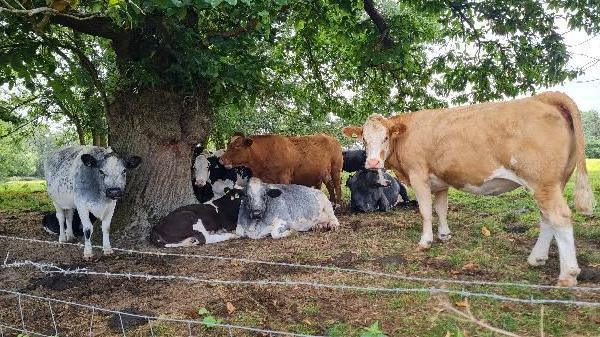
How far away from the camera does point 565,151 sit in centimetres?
576

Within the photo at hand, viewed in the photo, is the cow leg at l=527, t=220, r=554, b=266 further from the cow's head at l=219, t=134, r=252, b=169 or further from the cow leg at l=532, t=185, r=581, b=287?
the cow's head at l=219, t=134, r=252, b=169

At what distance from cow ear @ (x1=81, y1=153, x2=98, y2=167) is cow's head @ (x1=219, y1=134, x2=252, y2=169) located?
11.7 feet

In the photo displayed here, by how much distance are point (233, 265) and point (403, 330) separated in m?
2.96

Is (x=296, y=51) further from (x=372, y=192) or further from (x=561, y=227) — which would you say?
(x=561, y=227)

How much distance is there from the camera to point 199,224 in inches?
346

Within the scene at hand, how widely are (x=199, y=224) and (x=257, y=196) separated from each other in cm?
116

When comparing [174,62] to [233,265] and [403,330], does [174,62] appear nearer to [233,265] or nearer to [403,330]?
[233,265]

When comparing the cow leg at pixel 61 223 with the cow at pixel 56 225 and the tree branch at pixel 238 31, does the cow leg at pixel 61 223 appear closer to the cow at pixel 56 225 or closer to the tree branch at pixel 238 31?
the cow at pixel 56 225

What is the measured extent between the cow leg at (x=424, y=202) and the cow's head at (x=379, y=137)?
533 millimetres

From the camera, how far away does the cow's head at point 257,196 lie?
923cm

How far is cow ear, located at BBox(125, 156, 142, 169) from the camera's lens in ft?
27.5


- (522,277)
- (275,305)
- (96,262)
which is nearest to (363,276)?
(275,305)

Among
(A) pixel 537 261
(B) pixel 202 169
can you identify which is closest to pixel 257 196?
(B) pixel 202 169

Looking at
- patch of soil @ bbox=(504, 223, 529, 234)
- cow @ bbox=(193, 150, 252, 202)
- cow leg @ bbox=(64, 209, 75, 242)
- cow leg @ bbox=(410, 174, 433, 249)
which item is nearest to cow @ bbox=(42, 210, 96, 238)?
cow leg @ bbox=(64, 209, 75, 242)
